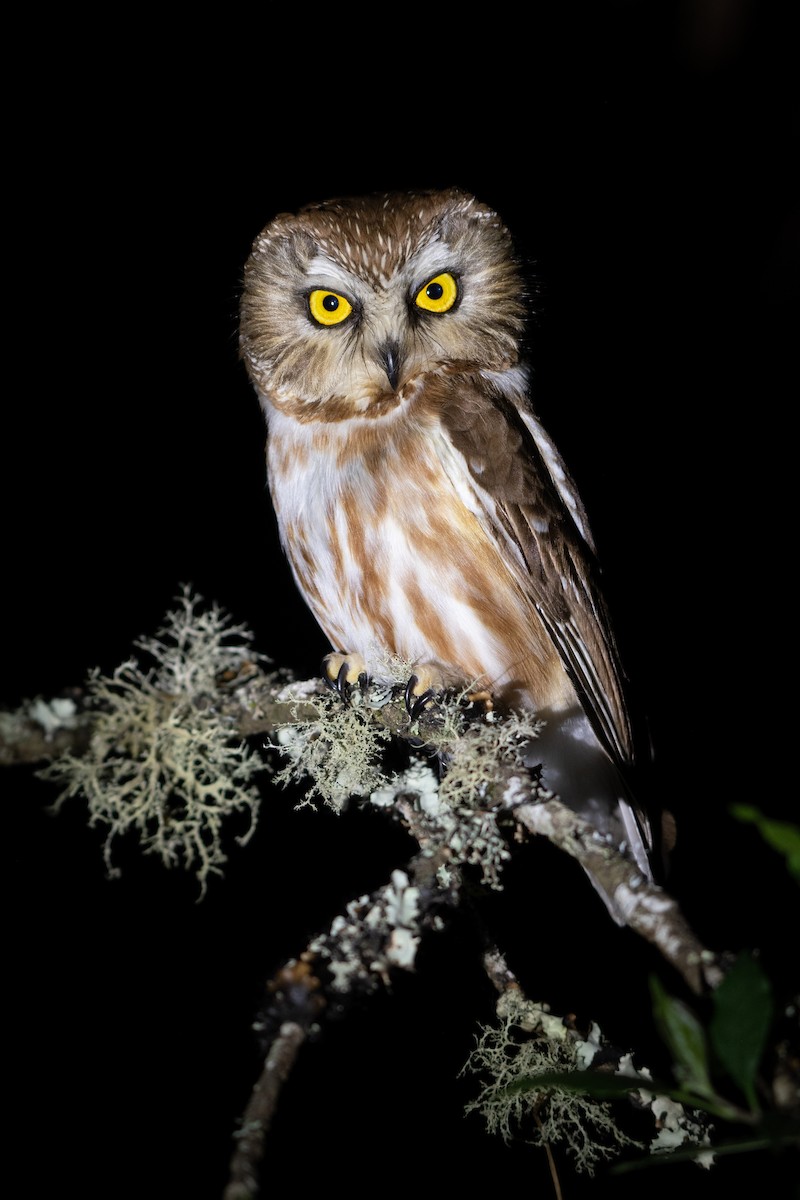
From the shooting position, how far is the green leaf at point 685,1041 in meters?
0.60

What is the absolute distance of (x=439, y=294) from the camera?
1912 millimetres

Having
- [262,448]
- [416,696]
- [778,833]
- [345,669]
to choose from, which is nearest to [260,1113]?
[778,833]

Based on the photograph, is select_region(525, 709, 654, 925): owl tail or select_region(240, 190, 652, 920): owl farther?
select_region(525, 709, 654, 925): owl tail

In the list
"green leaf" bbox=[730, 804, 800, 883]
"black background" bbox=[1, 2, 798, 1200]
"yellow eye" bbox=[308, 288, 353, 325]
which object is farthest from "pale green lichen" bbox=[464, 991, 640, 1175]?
"yellow eye" bbox=[308, 288, 353, 325]

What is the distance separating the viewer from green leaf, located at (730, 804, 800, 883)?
525 mm

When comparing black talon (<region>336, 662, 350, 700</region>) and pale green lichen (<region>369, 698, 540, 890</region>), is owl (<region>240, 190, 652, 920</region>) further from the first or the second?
pale green lichen (<region>369, 698, 540, 890</region>)

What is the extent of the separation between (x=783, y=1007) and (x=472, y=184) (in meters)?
2.91

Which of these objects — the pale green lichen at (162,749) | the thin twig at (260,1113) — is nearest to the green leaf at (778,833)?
the thin twig at (260,1113)

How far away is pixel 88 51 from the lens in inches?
94.5

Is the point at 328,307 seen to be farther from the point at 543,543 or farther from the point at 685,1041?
the point at 685,1041

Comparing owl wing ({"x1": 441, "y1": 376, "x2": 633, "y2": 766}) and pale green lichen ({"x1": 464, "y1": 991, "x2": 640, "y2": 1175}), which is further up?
owl wing ({"x1": 441, "y1": 376, "x2": 633, "y2": 766})

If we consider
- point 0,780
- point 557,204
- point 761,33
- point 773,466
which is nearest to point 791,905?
point 773,466

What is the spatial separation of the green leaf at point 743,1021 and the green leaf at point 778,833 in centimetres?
9

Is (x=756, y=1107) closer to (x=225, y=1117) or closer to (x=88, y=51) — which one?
(x=225, y=1117)
